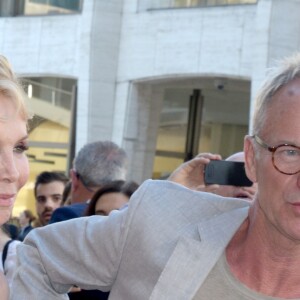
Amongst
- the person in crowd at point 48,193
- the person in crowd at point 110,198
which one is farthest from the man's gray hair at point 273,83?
the person in crowd at point 48,193

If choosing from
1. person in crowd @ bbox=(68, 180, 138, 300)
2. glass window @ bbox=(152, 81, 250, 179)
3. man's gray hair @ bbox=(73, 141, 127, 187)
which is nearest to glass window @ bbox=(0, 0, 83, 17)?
glass window @ bbox=(152, 81, 250, 179)

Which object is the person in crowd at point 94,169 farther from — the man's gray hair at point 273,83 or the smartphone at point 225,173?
the man's gray hair at point 273,83

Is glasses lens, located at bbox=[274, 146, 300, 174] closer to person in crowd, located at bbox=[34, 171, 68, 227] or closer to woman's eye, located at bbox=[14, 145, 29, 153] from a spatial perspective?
woman's eye, located at bbox=[14, 145, 29, 153]

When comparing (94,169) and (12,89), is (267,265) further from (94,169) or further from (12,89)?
(94,169)

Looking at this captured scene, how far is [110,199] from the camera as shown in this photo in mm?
5938

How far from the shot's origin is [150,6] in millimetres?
21578

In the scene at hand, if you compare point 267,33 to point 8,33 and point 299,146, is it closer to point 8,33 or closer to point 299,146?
point 8,33

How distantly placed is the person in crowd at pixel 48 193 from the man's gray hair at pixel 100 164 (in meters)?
1.46

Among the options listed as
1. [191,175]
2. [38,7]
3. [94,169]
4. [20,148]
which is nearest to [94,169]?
[94,169]

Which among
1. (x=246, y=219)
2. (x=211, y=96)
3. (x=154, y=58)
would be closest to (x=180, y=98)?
(x=211, y=96)

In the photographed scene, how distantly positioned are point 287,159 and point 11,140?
2.74 feet

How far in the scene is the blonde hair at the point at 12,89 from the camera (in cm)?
296

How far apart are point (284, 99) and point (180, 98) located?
66.9ft

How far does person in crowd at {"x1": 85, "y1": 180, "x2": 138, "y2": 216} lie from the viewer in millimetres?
5879
